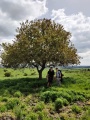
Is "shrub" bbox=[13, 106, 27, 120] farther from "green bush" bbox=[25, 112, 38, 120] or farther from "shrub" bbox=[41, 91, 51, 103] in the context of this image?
"shrub" bbox=[41, 91, 51, 103]

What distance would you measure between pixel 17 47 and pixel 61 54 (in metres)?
6.57

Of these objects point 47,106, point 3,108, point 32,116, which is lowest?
point 32,116

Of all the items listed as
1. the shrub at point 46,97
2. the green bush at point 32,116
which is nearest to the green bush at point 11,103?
the green bush at point 32,116

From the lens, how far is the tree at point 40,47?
39.9 meters

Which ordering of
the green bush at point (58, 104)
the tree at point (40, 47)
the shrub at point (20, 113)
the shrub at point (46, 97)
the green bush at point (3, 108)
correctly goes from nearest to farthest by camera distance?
the shrub at point (20, 113), the green bush at point (3, 108), the green bush at point (58, 104), the shrub at point (46, 97), the tree at point (40, 47)

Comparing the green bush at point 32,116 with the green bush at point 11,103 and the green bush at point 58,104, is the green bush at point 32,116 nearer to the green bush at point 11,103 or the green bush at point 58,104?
the green bush at point 11,103

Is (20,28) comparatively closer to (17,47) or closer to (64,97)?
(17,47)

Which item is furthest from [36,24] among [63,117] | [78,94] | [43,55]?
[63,117]

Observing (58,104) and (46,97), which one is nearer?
(58,104)

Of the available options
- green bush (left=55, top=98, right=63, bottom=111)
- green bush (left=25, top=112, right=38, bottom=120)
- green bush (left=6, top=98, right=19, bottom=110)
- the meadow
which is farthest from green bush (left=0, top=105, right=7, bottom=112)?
green bush (left=55, top=98, right=63, bottom=111)

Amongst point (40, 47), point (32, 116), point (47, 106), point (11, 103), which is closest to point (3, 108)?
point (11, 103)

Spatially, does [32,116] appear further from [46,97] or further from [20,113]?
[46,97]

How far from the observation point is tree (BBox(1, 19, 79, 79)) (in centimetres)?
3991

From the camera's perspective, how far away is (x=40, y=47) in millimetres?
39688
